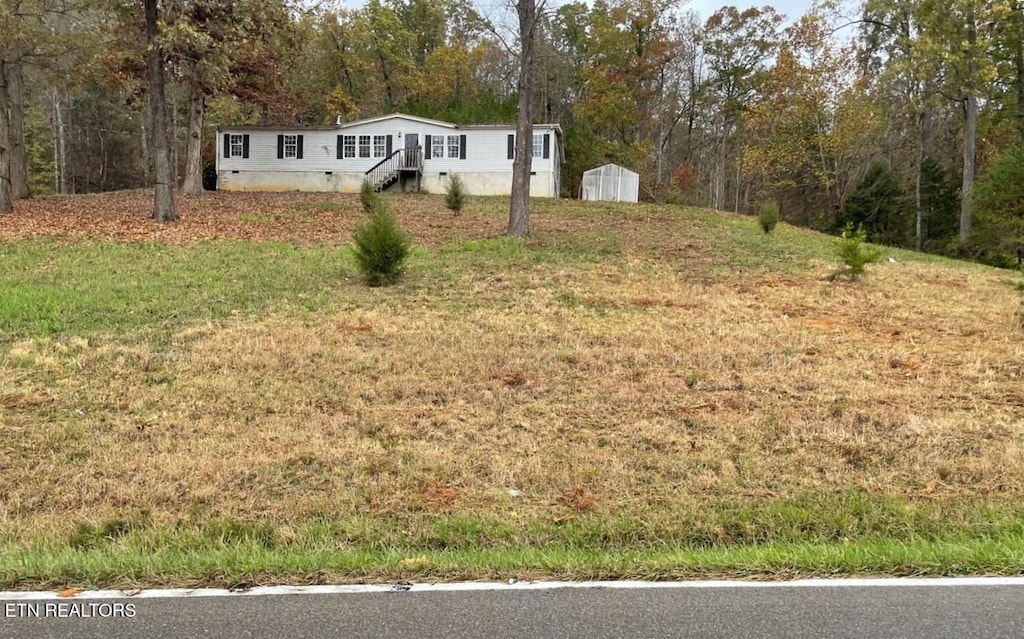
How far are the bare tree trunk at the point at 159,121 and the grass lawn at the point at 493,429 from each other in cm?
607

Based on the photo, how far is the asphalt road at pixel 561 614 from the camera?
9.32ft

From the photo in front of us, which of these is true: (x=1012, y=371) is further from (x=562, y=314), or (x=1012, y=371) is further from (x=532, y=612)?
(x=532, y=612)

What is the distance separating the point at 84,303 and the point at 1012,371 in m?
11.3

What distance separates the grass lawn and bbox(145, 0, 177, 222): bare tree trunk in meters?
6.07

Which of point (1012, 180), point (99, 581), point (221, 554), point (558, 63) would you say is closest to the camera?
point (99, 581)

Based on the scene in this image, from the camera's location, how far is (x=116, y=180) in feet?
150

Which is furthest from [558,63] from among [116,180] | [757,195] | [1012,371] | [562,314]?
[1012,371]

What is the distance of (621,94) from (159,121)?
26.4 metres

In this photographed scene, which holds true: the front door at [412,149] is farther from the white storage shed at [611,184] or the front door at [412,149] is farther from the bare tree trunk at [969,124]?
the bare tree trunk at [969,124]

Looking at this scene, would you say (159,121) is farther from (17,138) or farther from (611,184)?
(611,184)

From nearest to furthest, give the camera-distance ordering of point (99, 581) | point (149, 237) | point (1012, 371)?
point (99, 581)
point (1012, 371)
point (149, 237)

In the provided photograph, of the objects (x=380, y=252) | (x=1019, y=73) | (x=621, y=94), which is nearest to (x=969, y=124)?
(x=1019, y=73)

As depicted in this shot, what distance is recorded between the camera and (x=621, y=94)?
125 ft

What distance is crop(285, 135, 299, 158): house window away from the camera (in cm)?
3148
